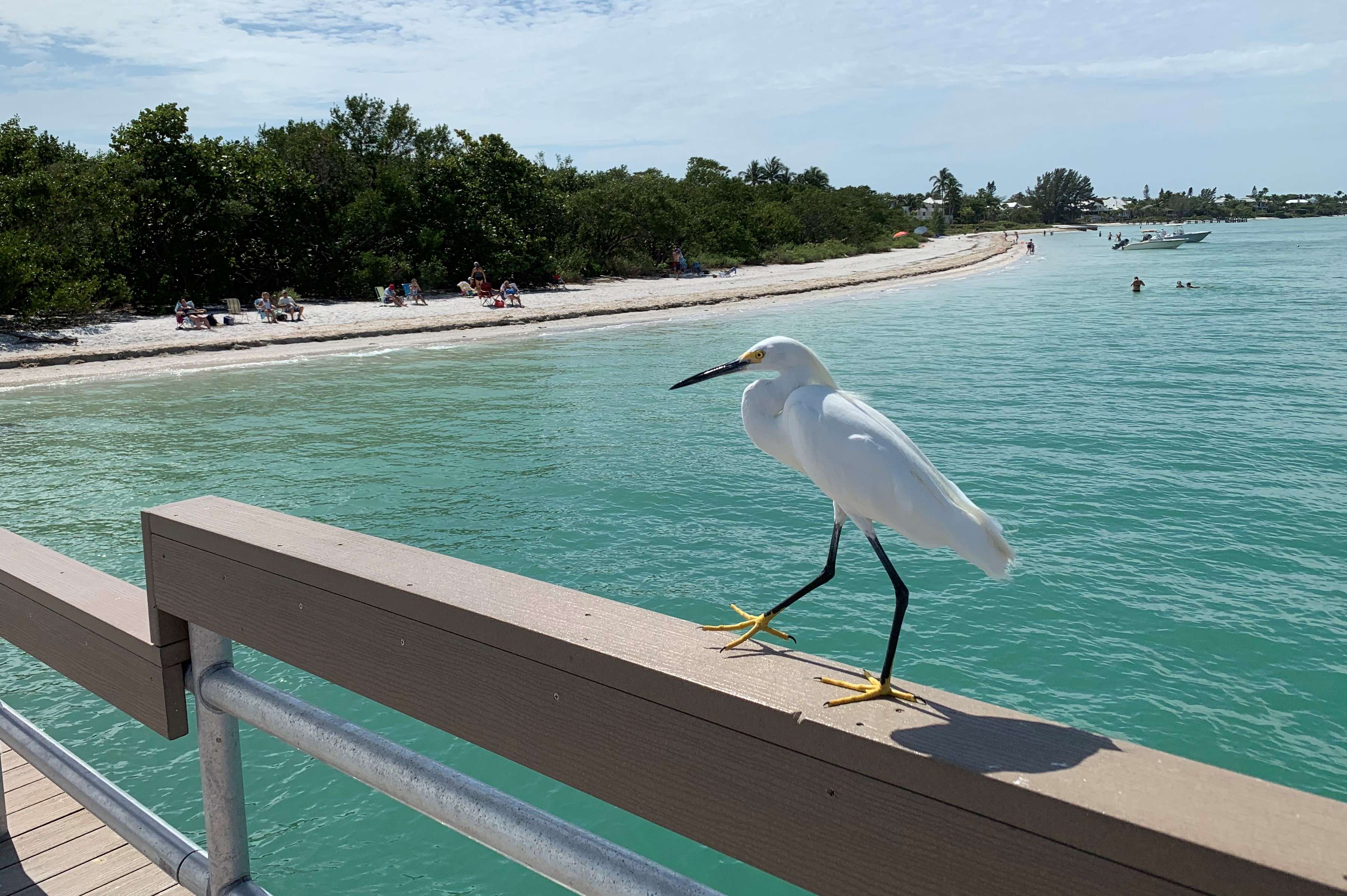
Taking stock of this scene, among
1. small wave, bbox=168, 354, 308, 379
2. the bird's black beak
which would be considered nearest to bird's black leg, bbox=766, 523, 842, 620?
the bird's black beak

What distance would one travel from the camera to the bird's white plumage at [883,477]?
7.22 feet

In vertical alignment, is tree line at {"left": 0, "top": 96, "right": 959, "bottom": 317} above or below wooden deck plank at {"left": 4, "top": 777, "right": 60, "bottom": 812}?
above

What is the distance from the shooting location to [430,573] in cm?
153

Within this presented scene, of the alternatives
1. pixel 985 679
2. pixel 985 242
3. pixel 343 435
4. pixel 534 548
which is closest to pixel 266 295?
pixel 343 435

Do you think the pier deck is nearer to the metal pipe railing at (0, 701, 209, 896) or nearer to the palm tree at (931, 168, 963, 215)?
the metal pipe railing at (0, 701, 209, 896)

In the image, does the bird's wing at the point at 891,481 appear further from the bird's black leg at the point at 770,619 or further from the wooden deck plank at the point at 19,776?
the wooden deck plank at the point at 19,776

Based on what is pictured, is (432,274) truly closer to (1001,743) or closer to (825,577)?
(825,577)

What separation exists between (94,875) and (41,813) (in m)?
0.47

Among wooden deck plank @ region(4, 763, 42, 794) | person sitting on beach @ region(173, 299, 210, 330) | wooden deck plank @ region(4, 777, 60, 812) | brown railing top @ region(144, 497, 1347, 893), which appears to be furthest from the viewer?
person sitting on beach @ region(173, 299, 210, 330)

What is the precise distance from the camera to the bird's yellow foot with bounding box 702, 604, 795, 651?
161 centimetres

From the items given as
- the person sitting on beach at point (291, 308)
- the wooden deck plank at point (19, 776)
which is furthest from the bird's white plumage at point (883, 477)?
the person sitting on beach at point (291, 308)

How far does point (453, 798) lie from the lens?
1346 millimetres

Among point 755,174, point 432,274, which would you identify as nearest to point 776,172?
point 755,174

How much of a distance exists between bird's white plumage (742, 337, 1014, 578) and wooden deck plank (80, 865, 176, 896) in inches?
84.4
